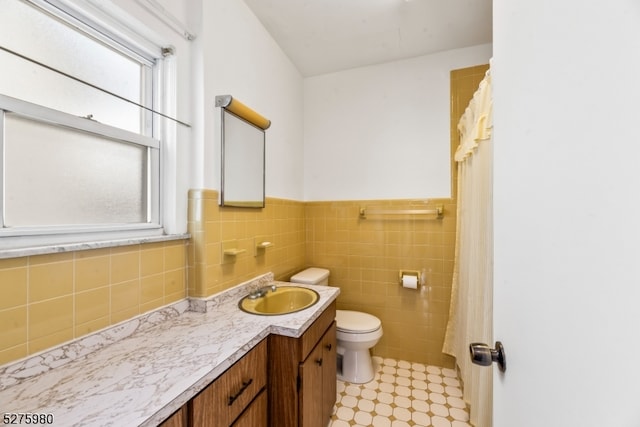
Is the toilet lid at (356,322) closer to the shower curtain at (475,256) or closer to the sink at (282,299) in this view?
the sink at (282,299)

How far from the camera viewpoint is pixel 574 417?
0.34 m

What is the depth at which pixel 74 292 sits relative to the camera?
2.90 feet

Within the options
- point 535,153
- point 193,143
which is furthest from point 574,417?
point 193,143

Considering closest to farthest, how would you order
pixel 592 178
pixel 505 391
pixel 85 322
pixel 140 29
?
pixel 592 178 → pixel 505 391 → pixel 85 322 → pixel 140 29

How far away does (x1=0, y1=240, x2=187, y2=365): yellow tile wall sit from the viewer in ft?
2.47

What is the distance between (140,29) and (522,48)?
1423 millimetres

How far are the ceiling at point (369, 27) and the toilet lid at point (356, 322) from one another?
213 cm

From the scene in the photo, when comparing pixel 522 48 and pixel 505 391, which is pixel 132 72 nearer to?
pixel 522 48

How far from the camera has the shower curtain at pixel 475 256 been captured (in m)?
1.32

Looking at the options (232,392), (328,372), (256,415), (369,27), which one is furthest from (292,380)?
(369,27)

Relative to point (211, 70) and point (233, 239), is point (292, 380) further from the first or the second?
point (211, 70)

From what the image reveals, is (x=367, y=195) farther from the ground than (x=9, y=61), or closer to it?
closer to it

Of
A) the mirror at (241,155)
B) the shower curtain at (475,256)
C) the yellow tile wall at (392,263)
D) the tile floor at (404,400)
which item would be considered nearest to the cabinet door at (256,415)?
the tile floor at (404,400)

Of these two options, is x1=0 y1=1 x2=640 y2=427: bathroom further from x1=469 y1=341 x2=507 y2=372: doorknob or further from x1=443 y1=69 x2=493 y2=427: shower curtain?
x1=469 y1=341 x2=507 y2=372: doorknob
